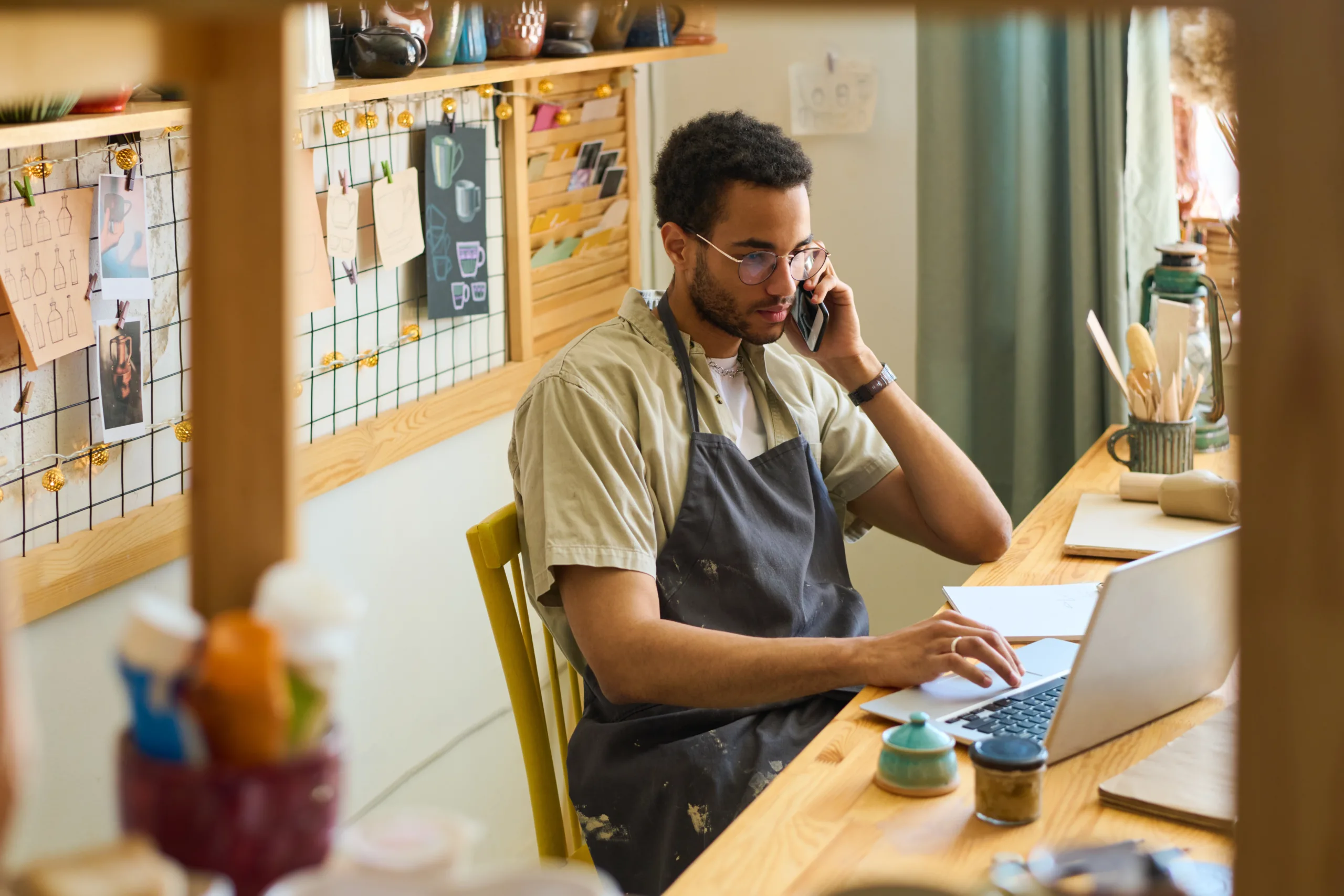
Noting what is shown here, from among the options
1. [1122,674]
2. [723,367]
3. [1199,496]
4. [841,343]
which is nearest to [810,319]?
[841,343]

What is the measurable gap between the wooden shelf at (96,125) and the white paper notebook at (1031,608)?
3.43 ft

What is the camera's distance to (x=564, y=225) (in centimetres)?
269

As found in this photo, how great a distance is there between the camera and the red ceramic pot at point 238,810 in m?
0.41

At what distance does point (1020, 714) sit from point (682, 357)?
2.23 ft

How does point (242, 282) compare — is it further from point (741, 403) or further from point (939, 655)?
point (741, 403)

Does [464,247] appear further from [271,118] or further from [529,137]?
[271,118]

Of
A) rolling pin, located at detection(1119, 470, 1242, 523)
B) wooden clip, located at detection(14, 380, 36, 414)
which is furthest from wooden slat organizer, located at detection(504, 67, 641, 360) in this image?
rolling pin, located at detection(1119, 470, 1242, 523)

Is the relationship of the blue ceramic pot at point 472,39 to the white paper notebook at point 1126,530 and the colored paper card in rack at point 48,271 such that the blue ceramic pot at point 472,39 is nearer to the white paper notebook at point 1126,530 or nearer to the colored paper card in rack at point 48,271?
the colored paper card in rack at point 48,271

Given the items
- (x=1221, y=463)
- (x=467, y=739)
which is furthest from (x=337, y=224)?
(x=1221, y=463)

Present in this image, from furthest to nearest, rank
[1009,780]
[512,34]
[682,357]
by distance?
[512,34], [682,357], [1009,780]

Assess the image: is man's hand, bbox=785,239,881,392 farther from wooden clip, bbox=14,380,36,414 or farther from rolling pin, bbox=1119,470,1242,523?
wooden clip, bbox=14,380,36,414

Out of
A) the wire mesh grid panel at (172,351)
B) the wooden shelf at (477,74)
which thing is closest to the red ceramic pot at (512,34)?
the wooden shelf at (477,74)

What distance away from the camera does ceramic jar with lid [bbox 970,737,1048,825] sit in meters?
1.04

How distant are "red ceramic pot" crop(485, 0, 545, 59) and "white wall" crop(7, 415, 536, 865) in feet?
2.27
